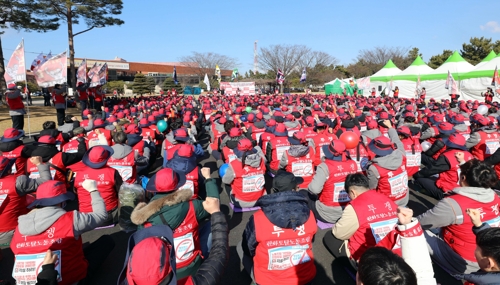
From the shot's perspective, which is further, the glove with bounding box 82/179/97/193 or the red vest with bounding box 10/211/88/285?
the glove with bounding box 82/179/97/193

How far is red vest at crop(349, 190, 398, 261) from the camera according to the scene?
9.07ft

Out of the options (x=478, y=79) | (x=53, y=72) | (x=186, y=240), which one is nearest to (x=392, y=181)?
(x=186, y=240)

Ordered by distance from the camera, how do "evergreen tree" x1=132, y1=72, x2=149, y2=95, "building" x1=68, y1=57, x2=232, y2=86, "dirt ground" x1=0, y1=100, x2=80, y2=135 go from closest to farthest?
1. "dirt ground" x1=0, y1=100, x2=80, y2=135
2. "evergreen tree" x1=132, y1=72, x2=149, y2=95
3. "building" x1=68, y1=57, x2=232, y2=86

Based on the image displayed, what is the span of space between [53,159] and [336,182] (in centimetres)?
487

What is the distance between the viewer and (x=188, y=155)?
176 inches

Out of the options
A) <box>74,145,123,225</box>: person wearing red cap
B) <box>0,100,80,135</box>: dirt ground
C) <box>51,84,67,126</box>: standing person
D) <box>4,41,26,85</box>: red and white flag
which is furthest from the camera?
<box>0,100,80,135</box>: dirt ground

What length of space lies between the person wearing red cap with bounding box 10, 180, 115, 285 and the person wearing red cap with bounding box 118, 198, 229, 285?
3.54ft

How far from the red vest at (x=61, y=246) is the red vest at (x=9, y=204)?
148 cm

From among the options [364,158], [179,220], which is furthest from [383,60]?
[179,220]

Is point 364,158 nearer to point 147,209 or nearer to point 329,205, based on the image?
point 329,205

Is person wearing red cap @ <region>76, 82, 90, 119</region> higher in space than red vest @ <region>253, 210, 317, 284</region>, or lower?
higher

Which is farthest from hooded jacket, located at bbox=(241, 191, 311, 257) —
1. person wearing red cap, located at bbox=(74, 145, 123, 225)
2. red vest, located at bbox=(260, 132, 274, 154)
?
red vest, located at bbox=(260, 132, 274, 154)

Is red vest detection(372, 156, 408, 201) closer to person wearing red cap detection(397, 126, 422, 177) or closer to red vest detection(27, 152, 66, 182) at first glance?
person wearing red cap detection(397, 126, 422, 177)

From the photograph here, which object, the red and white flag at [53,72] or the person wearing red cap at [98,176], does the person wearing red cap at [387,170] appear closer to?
the person wearing red cap at [98,176]
